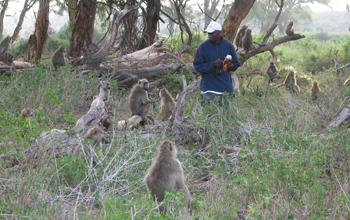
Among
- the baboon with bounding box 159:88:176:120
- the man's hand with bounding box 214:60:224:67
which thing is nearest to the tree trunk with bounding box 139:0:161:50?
the baboon with bounding box 159:88:176:120

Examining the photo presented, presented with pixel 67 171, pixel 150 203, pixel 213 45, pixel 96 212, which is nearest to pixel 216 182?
pixel 150 203

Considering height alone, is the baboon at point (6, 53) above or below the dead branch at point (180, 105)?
above

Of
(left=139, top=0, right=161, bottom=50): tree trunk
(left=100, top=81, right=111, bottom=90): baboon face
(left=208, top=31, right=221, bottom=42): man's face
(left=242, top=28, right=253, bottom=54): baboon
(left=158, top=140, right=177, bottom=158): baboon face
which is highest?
(left=139, top=0, right=161, bottom=50): tree trunk

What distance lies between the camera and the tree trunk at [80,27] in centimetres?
1266

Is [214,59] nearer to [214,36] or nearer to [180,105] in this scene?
[214,36]

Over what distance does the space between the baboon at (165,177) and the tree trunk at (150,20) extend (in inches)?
396

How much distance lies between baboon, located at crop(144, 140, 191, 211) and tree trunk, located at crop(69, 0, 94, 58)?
9872mm

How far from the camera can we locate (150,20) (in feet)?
45.3

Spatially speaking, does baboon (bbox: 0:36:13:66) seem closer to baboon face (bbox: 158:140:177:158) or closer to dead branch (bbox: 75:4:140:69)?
dead branch (bbox: 75:4:140:69)

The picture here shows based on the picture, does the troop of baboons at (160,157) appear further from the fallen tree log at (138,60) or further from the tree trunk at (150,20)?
the tree trunk at (150,20)

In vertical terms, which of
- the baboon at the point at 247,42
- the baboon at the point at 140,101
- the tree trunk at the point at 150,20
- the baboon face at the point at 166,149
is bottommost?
the baboon face at the point at 166,149

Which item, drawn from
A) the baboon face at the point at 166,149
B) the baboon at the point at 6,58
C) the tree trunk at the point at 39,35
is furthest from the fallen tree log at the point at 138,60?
the baboon face at the point at 166,149

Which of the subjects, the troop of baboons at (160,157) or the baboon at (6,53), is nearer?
the troop of baboons at (160,157)

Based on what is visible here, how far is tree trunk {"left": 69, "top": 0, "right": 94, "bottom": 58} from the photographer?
12.7m
